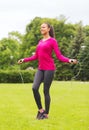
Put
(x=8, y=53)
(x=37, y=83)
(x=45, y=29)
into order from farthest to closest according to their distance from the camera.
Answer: (x=8, y=53) < (x=45, y=29) < (x=37, y=83)

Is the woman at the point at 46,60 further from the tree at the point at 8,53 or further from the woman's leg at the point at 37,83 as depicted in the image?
the tree at the point at 8,53

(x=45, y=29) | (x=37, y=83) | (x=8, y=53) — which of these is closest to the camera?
(x=37, y=83)

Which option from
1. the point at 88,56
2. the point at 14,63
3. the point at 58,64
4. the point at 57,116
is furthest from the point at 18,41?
the point at 57,116

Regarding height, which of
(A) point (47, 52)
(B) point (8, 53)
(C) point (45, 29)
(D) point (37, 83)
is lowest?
(B) point (8, 53)

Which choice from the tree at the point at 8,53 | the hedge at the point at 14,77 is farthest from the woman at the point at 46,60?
the tree at the point at 8,53

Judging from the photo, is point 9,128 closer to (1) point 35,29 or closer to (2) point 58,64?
(2) point 58,64

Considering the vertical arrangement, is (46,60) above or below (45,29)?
below

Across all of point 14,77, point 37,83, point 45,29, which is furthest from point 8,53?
point 37,83

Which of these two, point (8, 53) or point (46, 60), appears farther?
point (8, 53)

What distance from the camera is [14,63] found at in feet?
251

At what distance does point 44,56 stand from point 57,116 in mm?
1677

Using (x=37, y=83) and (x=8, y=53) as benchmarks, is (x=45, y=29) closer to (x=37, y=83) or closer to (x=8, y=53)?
(x=37, y=83)

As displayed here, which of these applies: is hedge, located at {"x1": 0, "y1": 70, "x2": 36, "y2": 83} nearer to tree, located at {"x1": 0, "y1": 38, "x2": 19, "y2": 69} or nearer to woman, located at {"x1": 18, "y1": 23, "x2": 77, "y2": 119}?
tree, located at {"x1": 0, "y1": 38, "x2": 19, "y2": 69}

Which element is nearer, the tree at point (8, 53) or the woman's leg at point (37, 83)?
the woman's leg at point (37, 83)
